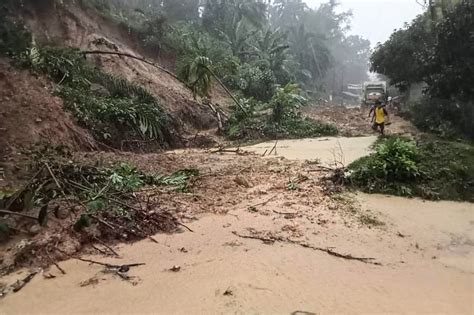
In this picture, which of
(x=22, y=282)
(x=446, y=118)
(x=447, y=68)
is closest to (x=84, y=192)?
(x=22, y=282)

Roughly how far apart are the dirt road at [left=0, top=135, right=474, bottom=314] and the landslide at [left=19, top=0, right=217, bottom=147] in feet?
23.8

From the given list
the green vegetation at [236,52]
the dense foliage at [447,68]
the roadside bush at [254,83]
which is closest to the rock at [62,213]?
the green vegetation at [236,52]

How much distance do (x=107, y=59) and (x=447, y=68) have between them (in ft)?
38.4

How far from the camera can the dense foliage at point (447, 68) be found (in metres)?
12.9

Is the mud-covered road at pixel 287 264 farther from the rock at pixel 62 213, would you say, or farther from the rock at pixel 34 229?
the rock at pixel 62 213

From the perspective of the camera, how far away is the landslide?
45.4 ft

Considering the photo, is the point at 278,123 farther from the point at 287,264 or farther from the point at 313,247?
the point at 287,264

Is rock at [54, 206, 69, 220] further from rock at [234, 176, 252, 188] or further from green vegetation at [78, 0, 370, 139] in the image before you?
green vegetation at [78, 0, 370, 139]

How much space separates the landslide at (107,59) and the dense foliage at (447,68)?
779 cm

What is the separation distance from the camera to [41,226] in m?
5.20

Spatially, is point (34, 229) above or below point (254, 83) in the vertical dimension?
below

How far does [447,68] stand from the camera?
541 inches

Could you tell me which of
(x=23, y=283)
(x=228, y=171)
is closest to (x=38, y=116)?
(x=228, y=171)

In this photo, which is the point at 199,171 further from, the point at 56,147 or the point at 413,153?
the point at 413,153
